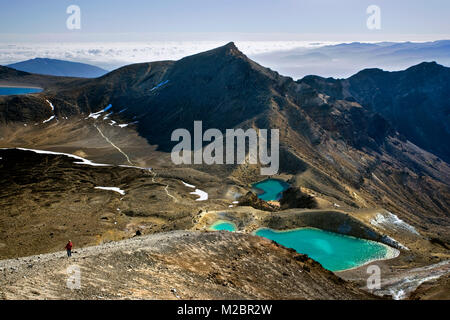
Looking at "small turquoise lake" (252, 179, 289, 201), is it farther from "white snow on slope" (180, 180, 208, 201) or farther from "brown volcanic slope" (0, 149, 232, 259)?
"white snow on slope" (180, 180, 208, 201)

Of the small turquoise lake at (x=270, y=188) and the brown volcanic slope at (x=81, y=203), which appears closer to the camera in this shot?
the brown volcanic slope at (x=81, y=203)

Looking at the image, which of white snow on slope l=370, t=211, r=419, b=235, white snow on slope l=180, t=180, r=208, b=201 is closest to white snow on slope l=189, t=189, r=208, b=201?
white snow on slope l=180, t=180, r=208, b=201

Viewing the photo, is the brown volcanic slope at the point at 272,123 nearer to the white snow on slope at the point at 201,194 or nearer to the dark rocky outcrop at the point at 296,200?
the white snow on slope at the point at 201,194

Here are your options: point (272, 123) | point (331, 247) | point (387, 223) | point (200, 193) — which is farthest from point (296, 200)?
point (272, 123)

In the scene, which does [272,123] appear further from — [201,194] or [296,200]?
[296,200]

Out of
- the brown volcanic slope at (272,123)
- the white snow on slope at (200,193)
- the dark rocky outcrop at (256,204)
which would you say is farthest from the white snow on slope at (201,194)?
the brown volcanic slope at (272,123)

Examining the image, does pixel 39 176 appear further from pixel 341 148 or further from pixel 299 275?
pixel 341 148
